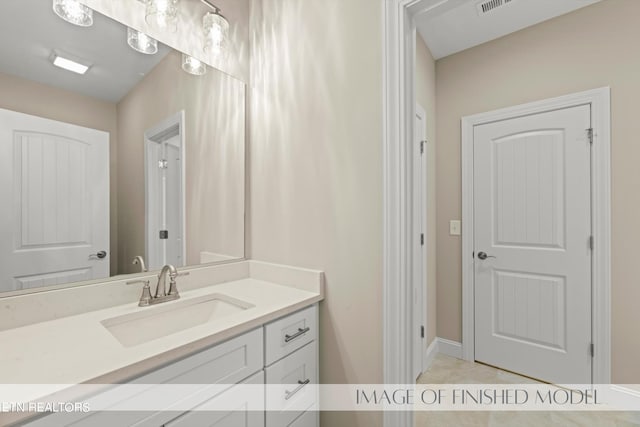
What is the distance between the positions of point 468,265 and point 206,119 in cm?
227

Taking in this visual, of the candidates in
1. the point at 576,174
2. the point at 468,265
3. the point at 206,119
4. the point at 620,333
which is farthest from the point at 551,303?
the point at 206,119

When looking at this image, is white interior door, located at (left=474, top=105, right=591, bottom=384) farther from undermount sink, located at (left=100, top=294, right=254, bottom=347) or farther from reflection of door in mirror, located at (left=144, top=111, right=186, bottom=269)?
reflection of door in mirror, located at (left=144, top=111, right=186, bottom=269)

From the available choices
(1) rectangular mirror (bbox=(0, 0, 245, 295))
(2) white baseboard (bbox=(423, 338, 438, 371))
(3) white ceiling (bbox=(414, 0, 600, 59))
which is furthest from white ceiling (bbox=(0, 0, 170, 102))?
(2) white baseboard (bbox=(423, 338, 438, 371))

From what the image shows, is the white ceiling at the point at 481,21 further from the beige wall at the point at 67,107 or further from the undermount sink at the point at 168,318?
the undermount sink at the point at 168,318

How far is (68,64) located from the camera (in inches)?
42.6

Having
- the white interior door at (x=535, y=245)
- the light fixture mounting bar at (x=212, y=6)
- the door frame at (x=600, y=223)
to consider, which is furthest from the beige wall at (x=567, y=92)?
the light fixture mounting bar at (x=212, y=6)

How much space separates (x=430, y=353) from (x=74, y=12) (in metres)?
3.00

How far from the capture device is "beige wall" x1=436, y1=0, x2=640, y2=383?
1.76m

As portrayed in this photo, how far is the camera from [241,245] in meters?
1.67

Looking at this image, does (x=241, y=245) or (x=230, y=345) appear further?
(x=241, y=245)

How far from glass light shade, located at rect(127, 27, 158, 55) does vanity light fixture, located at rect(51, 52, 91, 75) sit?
227 mm

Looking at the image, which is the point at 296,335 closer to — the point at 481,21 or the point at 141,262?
the point at 141,262

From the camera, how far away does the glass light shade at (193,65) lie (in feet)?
4.67

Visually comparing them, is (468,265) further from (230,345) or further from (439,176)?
(230,345)
